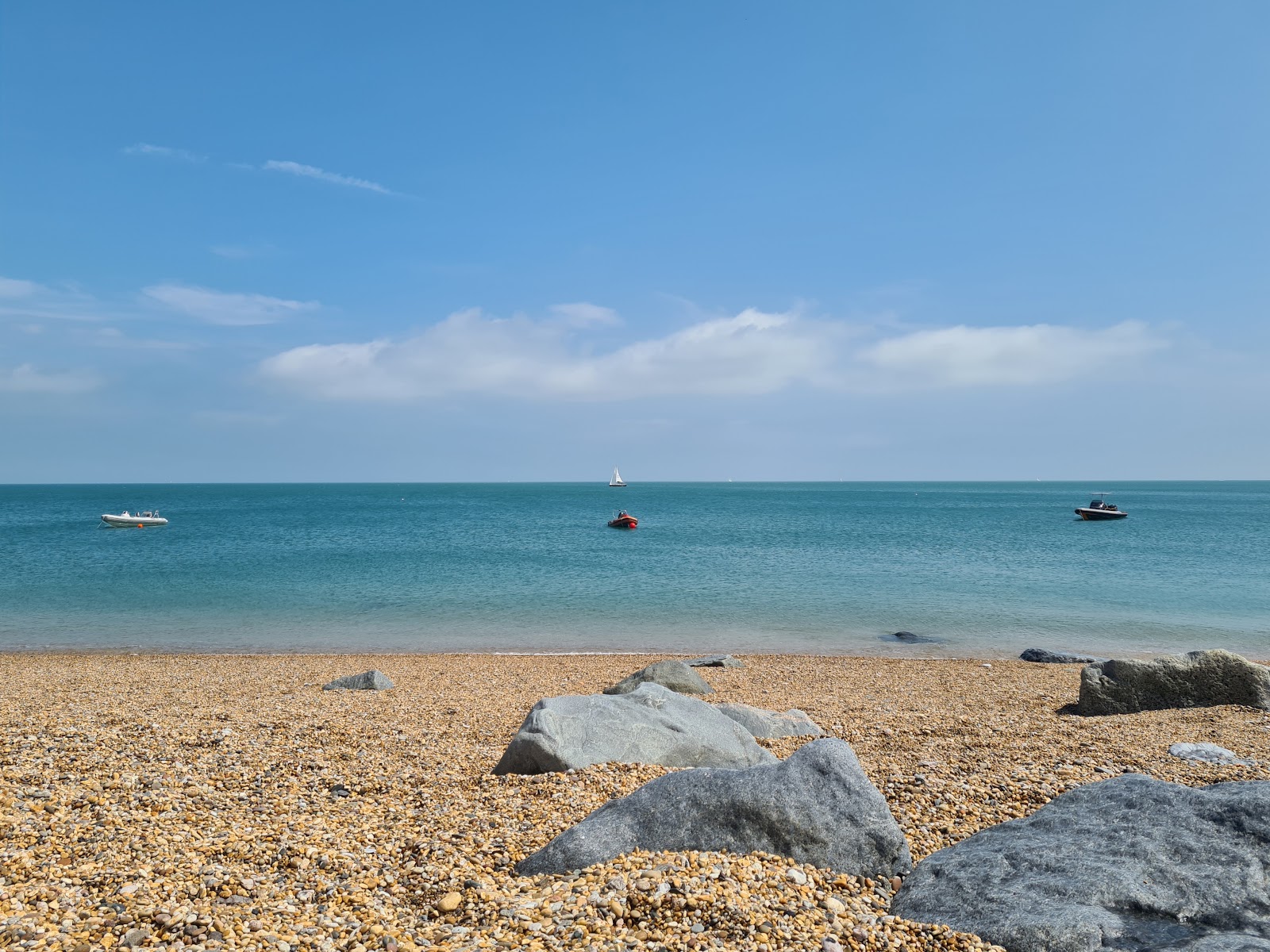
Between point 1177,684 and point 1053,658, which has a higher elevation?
point 1177,684

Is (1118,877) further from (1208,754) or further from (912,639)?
(912,639)

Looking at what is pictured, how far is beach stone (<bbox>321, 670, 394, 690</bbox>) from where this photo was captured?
43.8ft

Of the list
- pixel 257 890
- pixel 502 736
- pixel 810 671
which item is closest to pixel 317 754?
pixel 502 736

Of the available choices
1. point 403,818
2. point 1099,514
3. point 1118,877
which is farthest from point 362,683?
point 1099,514

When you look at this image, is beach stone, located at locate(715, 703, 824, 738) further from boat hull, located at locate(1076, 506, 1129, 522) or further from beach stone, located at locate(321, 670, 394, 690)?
boat hull, located at locate(1076, 506, 1129, 522)

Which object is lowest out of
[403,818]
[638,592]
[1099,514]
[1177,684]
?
[638,592]

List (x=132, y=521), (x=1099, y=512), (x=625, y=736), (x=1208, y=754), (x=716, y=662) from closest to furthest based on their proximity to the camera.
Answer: (x=625, y=736) < (x=1208, y=754) < (x=716, y=662) < (x=132, y=521) < (x=1099, y=512)

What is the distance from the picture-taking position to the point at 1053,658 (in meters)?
18.5

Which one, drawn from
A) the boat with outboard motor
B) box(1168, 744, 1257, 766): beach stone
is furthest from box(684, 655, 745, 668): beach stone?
the boat with outboard motor

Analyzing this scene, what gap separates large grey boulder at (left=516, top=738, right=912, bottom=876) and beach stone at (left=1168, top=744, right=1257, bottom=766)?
197 inches

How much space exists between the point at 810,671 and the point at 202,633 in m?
17.7

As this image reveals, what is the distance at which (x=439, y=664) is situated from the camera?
17.8m

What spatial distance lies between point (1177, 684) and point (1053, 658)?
312 inches

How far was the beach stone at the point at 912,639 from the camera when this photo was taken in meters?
21.4
